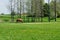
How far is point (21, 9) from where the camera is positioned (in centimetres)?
6838

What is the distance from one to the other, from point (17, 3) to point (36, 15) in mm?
7452

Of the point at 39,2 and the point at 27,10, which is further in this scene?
the point at 27,10

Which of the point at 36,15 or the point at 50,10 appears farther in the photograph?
the point at 50,10

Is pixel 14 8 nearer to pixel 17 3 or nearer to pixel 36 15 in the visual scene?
pixel 17 3

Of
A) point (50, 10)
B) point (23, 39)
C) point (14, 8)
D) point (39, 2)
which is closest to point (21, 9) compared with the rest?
point (14, 8)

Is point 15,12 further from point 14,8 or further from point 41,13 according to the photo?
point 41,13

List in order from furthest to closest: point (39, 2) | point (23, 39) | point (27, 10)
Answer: point (27, 10)
point (39, 2)
point (23, 39)

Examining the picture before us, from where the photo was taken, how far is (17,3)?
67.5m

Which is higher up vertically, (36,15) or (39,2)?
(39,2)

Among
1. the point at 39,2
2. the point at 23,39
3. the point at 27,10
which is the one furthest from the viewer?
the point at 27,10

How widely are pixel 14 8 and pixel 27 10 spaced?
556 centimetres

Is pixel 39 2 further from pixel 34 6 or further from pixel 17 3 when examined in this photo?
pixel 17 3

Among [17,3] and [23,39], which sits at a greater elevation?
[17,3]

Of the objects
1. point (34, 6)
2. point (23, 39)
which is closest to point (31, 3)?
point (34, 6)
